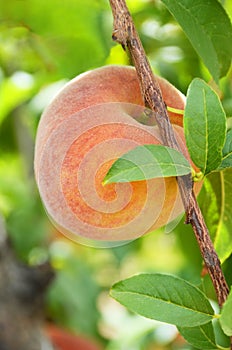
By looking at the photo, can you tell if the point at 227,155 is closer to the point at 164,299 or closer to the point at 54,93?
the point at 164,299

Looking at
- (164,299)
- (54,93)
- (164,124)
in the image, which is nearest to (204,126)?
(164,124)

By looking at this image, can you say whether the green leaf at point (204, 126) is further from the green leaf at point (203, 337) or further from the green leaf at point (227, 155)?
the green leaf at point (203, 337)

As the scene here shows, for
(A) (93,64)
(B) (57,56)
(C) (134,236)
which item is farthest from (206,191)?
(B) (57,56)

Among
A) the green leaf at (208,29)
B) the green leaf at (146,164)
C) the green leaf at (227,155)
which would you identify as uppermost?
the green leaf at (208,29)

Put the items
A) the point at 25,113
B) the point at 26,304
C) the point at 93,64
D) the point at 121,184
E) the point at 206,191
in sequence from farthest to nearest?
the point at 25,113 → the point at 26,304 → the point at 93,64 → the point at 206,191 → the point at 121,184

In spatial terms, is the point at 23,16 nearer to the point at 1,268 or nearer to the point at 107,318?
the point at 1,268

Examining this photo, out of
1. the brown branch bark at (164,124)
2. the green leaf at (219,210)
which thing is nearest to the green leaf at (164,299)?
the brown branch bark at (164,124)
